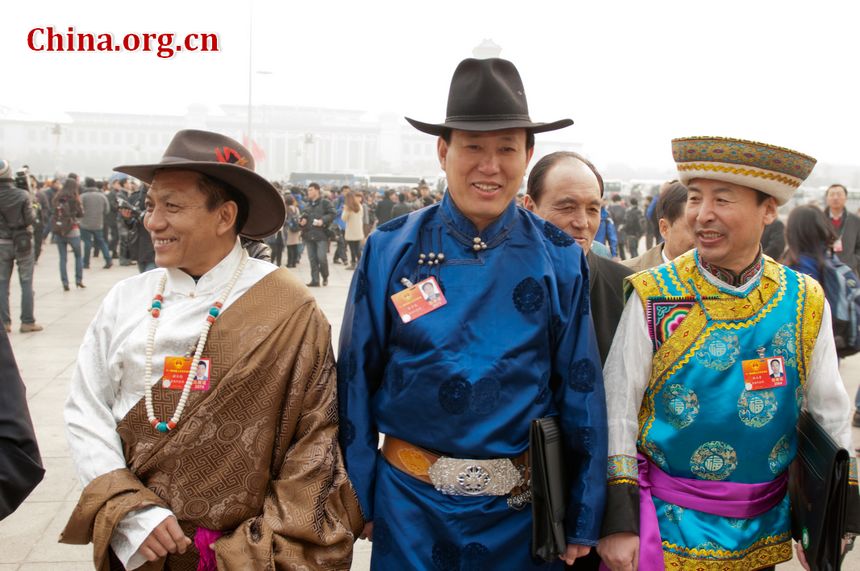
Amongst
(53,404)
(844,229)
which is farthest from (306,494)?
(844,229)

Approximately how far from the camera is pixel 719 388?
7.09 feet

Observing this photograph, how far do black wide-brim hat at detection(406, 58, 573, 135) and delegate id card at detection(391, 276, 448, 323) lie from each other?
44cm

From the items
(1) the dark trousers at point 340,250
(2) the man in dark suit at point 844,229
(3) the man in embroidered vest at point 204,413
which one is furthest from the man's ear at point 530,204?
(1) the dark trousers at point 340,250

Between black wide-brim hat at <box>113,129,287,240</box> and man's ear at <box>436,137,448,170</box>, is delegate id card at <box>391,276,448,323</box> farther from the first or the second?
black wide-brim hat at <box>113,129,287,240</box>

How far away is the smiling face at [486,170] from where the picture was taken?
2.23 m

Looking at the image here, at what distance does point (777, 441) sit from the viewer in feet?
7.25

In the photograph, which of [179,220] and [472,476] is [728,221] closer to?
[472,476]

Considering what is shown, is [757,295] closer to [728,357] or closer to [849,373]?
[728,357]

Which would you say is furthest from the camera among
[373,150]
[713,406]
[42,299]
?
[373,150]

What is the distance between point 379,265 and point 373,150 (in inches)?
3970

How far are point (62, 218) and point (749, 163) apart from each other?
10.9 metres

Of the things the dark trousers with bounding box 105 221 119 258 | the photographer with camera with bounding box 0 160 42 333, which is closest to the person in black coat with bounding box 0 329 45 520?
the photographer with camera with bounding box 0 160 42 333

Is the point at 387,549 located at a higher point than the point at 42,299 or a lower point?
higher

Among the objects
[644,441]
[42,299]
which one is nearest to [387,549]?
[644,441]
